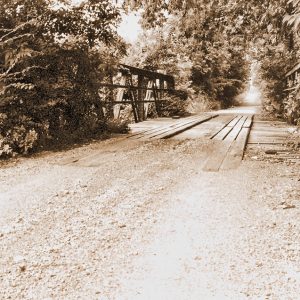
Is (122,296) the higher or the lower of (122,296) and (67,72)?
the lower

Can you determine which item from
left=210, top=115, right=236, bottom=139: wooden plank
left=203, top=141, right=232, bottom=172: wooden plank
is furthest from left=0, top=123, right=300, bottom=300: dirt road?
left=210, top=115, right=236, bottom=139: wooden plank

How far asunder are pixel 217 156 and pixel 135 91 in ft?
29.4

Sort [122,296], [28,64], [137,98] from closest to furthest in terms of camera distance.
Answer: [122,296], [28,64], [137,98]

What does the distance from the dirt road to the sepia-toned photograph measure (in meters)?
0.01

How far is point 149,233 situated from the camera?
346 centimetres

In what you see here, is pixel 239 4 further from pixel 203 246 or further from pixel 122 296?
pixel 122 296

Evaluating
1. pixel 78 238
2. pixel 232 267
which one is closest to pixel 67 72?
pixel 78 238

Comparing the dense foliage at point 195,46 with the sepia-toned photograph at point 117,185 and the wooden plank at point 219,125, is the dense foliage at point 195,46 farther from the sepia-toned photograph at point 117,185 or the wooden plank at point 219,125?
the wooden plank at point 219,125

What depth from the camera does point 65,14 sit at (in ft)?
27.7

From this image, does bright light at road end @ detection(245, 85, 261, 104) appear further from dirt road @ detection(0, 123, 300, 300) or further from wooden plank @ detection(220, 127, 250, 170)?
dirt road @ detection(0, 123, 300, 300)

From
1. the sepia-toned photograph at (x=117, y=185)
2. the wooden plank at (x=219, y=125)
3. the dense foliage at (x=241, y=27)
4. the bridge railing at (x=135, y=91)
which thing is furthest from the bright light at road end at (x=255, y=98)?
the sepia-toned photograph at (x=117, y=185)

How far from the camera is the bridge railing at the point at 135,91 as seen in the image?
481 inches

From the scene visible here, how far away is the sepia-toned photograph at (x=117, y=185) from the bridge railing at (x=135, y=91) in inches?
32.3

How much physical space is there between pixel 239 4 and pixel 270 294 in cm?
1002
